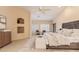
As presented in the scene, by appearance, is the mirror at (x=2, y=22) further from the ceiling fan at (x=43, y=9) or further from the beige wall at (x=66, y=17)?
the beige wall at (x=66, y=17)

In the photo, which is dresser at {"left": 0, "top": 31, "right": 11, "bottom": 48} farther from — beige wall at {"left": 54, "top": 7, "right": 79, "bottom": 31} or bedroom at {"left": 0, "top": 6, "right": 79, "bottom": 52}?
beige wall at {"left": 54, "top": 7, "right": 79, "bottom": 31}

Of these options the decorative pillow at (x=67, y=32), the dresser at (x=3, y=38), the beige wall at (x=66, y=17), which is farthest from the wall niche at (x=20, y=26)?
the decorative pillow at (x=67, y=32)

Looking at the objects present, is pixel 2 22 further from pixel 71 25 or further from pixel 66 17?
pixel 71 25

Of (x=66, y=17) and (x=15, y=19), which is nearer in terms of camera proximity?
(x=66, y=17)

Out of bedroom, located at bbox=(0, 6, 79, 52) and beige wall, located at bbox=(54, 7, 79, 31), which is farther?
beige wall, located at bbox=(54, 7, 79, 31)

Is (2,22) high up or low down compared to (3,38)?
up

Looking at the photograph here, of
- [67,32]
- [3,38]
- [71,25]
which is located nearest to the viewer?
[3,38]

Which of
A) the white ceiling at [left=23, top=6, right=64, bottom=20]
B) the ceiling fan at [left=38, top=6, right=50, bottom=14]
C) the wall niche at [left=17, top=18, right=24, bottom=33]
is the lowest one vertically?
the wall niche at [left=17, top=18, right=24, bottom=33]

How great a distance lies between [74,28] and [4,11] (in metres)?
3.31

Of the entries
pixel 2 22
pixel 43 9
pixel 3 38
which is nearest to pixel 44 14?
pixel 43 9

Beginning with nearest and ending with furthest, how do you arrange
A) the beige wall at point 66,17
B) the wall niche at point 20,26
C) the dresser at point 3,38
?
the dresser at point 3,38 → the beige wall at point 66,17 → the wall niche at point 20,26

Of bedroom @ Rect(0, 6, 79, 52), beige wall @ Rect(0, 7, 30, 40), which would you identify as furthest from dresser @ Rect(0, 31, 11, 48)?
beige wall @ Rect(0, 7, 30, 40)
